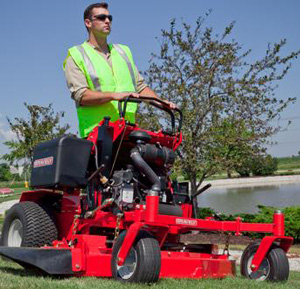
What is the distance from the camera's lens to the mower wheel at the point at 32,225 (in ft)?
18.4

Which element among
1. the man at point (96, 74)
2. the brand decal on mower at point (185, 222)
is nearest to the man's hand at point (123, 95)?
the man at point (96, 74)

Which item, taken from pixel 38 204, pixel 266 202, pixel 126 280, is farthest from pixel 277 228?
pixel 266 202

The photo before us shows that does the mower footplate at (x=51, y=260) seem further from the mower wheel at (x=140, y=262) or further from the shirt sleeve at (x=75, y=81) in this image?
the shirt sleeve at (x=75, y=81)

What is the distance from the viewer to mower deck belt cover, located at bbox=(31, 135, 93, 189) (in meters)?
5.41

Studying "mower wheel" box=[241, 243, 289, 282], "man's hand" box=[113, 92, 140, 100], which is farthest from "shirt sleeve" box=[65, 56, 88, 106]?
"mower wheel" box=[241, 243, 289, 282]

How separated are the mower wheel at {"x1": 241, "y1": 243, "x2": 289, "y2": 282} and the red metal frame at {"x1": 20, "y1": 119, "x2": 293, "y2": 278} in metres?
0.07

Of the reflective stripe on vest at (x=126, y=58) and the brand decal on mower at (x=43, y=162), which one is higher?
the reflective stripe on vest at (x=126, y=58)

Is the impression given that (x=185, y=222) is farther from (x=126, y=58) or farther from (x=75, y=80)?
(x=126, y=58)

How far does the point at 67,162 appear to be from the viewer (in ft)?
17.8

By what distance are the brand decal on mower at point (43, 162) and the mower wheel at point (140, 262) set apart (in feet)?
4.06

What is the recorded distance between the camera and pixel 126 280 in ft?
15.1

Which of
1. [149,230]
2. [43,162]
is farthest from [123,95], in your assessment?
[149,230]

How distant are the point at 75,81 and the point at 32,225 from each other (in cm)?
155

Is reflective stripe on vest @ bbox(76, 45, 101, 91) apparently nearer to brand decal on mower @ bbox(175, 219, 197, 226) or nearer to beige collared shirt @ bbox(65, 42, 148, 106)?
beige collared shirt @ bbox(65, 42, 148, 106)
